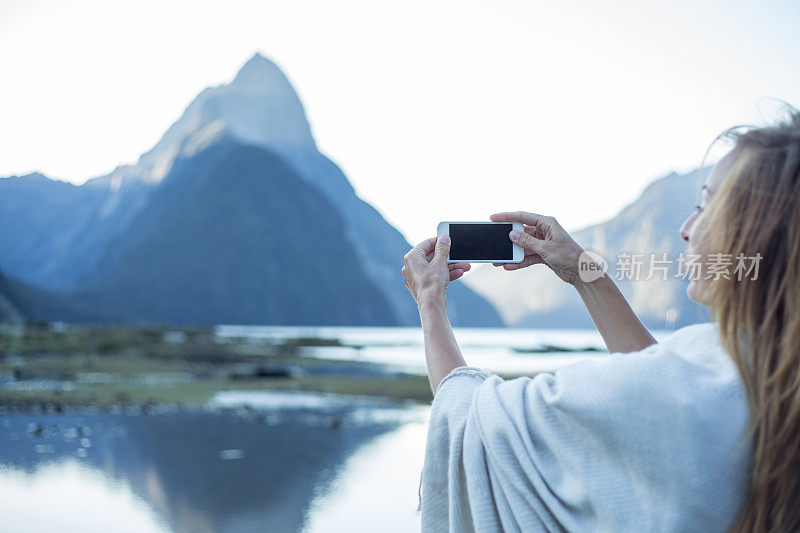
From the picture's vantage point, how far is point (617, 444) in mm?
786

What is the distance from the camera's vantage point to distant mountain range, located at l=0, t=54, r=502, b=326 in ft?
152

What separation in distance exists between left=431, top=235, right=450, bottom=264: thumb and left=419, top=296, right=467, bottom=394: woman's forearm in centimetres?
8

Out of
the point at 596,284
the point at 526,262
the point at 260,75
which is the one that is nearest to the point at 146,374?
the point at 526,262

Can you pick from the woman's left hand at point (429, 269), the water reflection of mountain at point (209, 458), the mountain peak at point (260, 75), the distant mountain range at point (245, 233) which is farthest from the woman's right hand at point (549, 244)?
the mountain peak at point (260, 75)

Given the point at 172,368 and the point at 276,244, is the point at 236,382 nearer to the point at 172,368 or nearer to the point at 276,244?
the point at 172,368

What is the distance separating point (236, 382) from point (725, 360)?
12.0 meters

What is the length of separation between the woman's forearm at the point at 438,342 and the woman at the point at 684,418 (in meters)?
0.05

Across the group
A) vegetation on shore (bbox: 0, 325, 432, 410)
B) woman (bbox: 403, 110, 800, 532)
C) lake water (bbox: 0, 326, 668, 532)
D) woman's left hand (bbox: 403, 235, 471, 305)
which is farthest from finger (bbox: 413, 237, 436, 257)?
vegetation on shore (bbox: 0, 325, 432, 410)

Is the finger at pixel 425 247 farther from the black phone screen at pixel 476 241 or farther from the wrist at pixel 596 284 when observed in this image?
the wrist at pixel 596 284

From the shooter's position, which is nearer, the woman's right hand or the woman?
the woman

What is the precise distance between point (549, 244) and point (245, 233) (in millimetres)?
63701

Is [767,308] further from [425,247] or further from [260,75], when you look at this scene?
[260,75]

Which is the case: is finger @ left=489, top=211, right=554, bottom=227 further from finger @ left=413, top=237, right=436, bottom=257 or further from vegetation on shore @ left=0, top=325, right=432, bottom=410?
vegetation on shore @ left=0, top=325, right=432, bottom=410

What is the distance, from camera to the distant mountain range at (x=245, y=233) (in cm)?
4634
